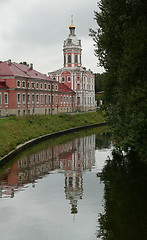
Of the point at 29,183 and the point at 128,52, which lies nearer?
the point at 128,52

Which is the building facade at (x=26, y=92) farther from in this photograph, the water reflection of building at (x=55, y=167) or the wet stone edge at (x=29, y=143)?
the water reflection of building at (x=55, y=167)

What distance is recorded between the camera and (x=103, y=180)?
18.4 metres

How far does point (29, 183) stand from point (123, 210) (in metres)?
6.79

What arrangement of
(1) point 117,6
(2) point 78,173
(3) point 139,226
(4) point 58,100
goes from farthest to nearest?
(4) point 58,100 → (2) point 78,173 → (1) point 117,6 → (3) point 139,226

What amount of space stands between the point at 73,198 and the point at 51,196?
3.71 feet

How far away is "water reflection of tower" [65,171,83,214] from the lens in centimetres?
1459

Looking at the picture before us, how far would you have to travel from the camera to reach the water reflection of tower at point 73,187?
14.6 m

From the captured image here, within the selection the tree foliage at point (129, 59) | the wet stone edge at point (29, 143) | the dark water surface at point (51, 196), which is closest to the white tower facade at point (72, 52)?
the wet stone edge at point (29, 143)

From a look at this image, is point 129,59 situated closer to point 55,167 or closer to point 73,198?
point 73,198

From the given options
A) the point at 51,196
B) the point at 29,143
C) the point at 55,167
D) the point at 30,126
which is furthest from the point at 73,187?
the point at 30,126

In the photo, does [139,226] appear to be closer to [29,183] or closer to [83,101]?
[29,183]

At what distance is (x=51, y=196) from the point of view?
51.4 feet

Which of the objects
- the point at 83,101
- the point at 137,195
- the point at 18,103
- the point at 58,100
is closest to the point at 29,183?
the point at 137,195

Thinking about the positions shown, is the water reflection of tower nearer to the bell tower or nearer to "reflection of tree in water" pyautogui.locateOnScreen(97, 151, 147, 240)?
"reflection of tree in water" pyautogui.locateOnScreen(97, 151, 147, 240)
